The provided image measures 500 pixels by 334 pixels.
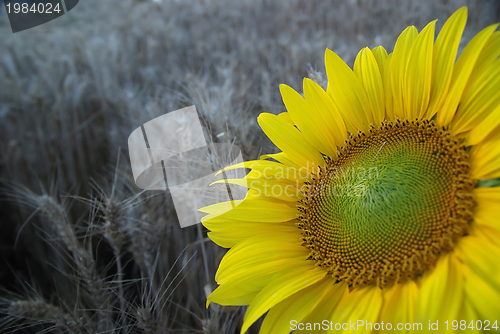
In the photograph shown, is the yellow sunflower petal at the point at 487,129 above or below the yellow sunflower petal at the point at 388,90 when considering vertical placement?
below

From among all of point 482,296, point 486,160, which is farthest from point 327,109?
point 482,296

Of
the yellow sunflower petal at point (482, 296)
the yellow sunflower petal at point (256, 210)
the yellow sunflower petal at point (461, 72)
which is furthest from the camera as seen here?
the yellow sunflower petal at point (256, 210)

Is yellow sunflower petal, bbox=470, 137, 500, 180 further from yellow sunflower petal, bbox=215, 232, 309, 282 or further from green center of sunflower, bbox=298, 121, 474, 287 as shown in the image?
yellow sunflower petal, bbox=215, 232, 309, 282

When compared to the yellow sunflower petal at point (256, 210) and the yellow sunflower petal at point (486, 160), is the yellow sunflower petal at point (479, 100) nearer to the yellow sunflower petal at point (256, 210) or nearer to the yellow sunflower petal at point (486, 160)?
the yellow sunflower petal at point (486, 160)

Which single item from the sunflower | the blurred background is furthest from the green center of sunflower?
the blurred background

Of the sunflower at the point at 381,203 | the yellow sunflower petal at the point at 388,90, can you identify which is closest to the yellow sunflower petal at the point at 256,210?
the sunflower at the point at 381,203

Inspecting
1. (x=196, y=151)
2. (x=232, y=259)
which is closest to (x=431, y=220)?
(x=232, y=259)

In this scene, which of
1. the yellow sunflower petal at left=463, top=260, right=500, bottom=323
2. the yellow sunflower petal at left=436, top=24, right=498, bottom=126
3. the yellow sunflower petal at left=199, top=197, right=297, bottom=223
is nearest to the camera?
the yellow sunflower petal at left=463, top=260, right=500, bottom=323
